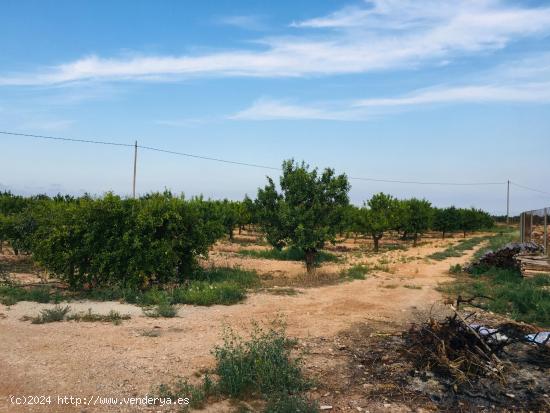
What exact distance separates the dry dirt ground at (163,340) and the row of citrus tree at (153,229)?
1.91 metres

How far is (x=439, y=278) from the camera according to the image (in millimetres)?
14531

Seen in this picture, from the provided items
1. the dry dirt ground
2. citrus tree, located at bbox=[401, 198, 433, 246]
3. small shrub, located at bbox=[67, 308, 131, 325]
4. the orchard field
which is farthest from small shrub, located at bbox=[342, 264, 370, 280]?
citrus tree, located at bbox=[401, 198, 433, 246]

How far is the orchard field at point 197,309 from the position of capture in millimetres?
5238

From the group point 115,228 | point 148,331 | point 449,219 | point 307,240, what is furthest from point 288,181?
point 449,219

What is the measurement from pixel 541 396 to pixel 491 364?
0.59 metres

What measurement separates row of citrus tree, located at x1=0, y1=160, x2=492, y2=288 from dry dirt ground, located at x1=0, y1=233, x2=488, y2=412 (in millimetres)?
1908

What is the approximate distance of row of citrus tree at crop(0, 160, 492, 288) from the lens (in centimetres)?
1139

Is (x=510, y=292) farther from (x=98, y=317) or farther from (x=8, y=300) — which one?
(x=8, y=300)

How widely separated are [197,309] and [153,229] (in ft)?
10.3

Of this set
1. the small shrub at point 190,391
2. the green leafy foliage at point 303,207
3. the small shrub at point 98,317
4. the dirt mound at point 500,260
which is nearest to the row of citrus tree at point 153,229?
the green leafy foliage at point 303,207

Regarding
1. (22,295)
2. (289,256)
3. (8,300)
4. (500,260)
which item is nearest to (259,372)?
(8,300)

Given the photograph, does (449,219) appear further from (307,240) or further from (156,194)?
(156,194)

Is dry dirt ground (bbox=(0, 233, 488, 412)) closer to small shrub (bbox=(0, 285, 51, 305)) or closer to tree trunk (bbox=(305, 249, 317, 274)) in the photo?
small shrub (bbox=(0, 285, 51, 305))

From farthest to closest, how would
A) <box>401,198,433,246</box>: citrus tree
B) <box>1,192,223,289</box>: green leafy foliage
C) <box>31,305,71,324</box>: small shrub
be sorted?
1. <box>401,198,433,246</box>: citrus tree
2. <box>1,192,223,289</box>: green leafy foliage
3. <box>31,305,71,324</box>: small shrub
